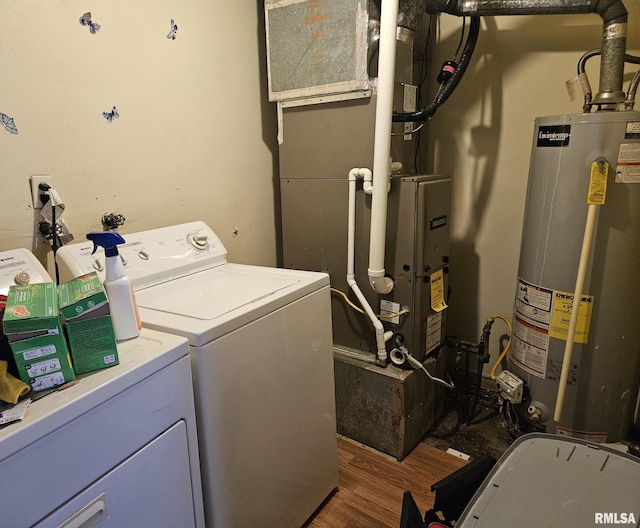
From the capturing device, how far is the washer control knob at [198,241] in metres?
1.65

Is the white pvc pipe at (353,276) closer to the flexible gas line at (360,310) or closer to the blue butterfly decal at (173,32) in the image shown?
the flexible gas line at (360,310)

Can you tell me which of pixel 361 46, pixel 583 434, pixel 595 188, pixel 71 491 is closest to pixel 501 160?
pixel 595 188

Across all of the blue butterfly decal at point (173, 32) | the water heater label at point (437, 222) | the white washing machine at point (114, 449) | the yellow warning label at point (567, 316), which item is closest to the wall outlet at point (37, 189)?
the white washing machine at point (114, 449)

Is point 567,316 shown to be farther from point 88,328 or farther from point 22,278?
point 22,278

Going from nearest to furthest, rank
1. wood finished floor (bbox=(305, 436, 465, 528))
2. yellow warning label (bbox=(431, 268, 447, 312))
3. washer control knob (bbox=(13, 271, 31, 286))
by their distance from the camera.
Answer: washer control knob (bbox=(13, 271, 31, 286)) → wood finished floor (bbox=(305, 436, 465, 528)) → yellow warning label (bbox=(431, 268, 447, 312))

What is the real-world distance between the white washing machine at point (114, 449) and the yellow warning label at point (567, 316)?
4.41ft

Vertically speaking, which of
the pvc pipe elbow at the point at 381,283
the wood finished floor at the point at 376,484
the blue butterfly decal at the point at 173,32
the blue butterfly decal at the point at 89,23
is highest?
the blue butterfly decal at the point at 173,32

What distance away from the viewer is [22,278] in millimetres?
1106

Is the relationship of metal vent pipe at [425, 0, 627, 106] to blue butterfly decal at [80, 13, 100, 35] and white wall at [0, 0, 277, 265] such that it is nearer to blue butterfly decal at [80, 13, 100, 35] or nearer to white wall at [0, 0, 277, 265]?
white wall at [0, 0, 277, 265]

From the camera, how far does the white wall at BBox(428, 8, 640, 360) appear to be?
6.20 ft

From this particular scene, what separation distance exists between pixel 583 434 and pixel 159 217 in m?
1.85

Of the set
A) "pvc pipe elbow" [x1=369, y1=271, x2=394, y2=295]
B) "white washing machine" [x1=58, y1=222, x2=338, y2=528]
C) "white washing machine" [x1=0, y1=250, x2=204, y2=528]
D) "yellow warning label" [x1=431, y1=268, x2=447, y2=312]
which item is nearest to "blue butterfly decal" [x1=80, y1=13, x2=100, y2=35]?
"white washing machine" [x1=58, y1=222, x2=338, y2=528]

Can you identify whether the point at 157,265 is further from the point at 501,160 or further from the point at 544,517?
the point at 501,160

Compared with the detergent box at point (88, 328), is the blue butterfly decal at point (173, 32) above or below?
above
